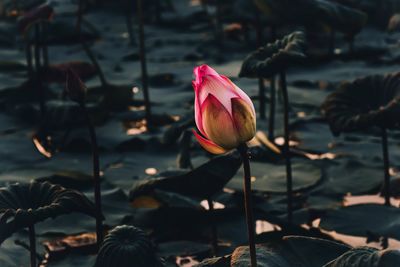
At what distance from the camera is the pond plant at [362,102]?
7.34ft

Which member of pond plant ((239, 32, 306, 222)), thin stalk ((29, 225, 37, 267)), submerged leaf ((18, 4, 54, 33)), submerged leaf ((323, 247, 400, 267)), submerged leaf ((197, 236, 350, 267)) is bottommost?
thin stalk ((29, 225, 37, 267))

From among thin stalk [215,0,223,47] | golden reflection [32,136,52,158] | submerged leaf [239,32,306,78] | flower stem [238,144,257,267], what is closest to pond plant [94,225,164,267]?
flower stem [238,144,257,267]

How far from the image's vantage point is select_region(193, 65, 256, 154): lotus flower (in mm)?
1310

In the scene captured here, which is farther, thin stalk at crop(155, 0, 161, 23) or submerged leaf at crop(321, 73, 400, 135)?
thin stalk at crop(155, 0, 161, 23)

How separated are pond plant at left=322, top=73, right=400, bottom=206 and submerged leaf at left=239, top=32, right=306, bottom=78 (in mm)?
247

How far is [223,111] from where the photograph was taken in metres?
1.31

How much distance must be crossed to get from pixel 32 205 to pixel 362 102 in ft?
3.11

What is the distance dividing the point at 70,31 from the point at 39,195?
3.15 m

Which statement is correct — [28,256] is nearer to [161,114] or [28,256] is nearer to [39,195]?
[39,195]

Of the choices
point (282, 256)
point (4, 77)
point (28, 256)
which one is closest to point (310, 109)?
point (4, 77)

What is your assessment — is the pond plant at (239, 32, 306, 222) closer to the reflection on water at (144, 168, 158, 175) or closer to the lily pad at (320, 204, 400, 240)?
the lily pad at (320, 204, 400, 240)

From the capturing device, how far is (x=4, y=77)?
388 centimetres

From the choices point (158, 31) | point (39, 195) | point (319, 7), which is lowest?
point (158, 31)

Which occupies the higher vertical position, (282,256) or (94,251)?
(282,256)
